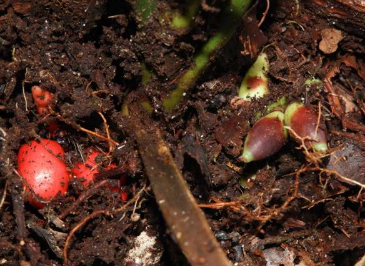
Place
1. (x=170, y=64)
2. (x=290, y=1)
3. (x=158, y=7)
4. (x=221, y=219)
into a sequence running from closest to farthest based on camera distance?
1. (x=158, y=7)
2. (x=170, y=64)
3. (x=221, y=219)
4. (x=290, y=1)

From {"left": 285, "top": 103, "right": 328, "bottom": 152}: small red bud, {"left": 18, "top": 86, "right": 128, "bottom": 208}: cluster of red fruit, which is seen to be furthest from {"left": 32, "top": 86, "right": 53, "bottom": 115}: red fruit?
{"left": 285, "top": 103, "right": 328, "bottom": 152}: small red bud

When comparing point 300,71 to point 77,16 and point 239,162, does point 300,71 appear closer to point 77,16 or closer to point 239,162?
point 239,162

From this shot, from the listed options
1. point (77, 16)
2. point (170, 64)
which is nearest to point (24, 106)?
point (77, 16)

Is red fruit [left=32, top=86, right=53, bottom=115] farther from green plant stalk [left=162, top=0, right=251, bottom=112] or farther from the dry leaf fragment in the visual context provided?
the dry leaf fragment

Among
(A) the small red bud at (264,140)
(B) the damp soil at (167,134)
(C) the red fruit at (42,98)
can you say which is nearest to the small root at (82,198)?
(B) the damp soil at (167,134)

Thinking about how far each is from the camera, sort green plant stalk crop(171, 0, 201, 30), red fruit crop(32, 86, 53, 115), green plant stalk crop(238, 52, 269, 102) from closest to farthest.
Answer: green plant stalk crop(171, 0, 201, 30) < red fruit crop(32, 86, 53, 115) < green plant stalk crop(238, 52, 269, 102)

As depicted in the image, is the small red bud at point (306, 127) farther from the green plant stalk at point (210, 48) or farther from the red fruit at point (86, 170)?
the red fruit at point (86, 170)
